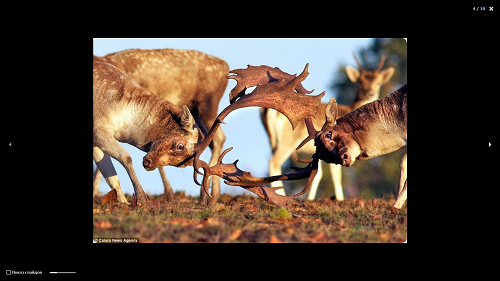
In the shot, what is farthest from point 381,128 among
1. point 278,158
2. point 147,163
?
point 278,158

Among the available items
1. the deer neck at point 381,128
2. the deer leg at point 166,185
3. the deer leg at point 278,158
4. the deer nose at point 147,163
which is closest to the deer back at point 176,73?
the deer leg at point 166,185

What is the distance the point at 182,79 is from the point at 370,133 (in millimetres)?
4281

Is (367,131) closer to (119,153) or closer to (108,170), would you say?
(119,153)

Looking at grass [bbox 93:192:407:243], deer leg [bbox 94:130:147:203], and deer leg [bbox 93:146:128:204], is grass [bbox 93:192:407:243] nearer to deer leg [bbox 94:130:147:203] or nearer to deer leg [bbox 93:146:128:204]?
deer leg [bbox 94:130:147:203]

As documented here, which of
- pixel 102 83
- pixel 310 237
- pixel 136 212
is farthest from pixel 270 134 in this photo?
pixel 310 237

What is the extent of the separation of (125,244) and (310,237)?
1824mm

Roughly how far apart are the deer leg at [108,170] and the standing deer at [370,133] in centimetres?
280

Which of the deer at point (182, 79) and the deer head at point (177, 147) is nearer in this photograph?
the deer head at point (177, 147)

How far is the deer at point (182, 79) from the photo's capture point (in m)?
13.5

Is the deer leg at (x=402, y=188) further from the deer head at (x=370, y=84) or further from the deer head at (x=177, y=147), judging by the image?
the deer head at (x=370, y=84)

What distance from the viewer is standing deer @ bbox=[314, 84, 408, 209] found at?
406 inches

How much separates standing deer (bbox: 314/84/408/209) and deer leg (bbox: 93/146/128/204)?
2.80 meters

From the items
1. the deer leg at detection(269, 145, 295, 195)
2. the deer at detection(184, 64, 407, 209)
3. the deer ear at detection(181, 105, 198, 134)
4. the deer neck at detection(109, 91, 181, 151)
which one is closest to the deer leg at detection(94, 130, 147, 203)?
the deer neck at detection(109, 91, 181, 151)

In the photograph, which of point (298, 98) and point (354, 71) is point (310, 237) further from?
point (354, 71)
